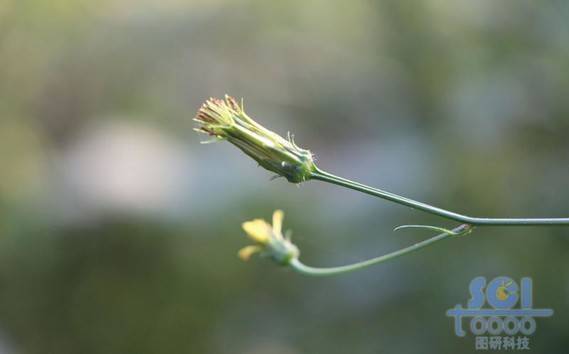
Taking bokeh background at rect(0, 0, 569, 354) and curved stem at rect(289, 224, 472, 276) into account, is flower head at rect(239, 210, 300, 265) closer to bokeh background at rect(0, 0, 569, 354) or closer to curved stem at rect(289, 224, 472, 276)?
curved stem at rect(289, 224, 472, 276)

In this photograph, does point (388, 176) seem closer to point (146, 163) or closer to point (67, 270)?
point (146, 163)

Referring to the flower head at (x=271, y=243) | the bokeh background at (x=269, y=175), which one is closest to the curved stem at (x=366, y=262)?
the flower head at (x=271, y=243)

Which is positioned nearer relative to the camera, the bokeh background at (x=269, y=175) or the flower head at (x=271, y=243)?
the flower head at (x=271, y=243)

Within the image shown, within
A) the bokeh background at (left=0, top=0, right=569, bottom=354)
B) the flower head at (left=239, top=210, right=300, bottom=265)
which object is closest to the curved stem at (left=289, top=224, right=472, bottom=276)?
the flower head at (left=239, top=210, right=300, bottom=265)

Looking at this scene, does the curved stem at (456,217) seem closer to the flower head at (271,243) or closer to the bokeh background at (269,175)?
the flower head at (271,243)

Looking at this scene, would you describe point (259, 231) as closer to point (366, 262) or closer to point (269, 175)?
point (366, 262)

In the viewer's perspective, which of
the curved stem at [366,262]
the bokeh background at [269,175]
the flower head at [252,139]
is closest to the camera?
the curved stem at [366,262]

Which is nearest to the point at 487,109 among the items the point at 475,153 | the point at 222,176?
the point at 475,153
